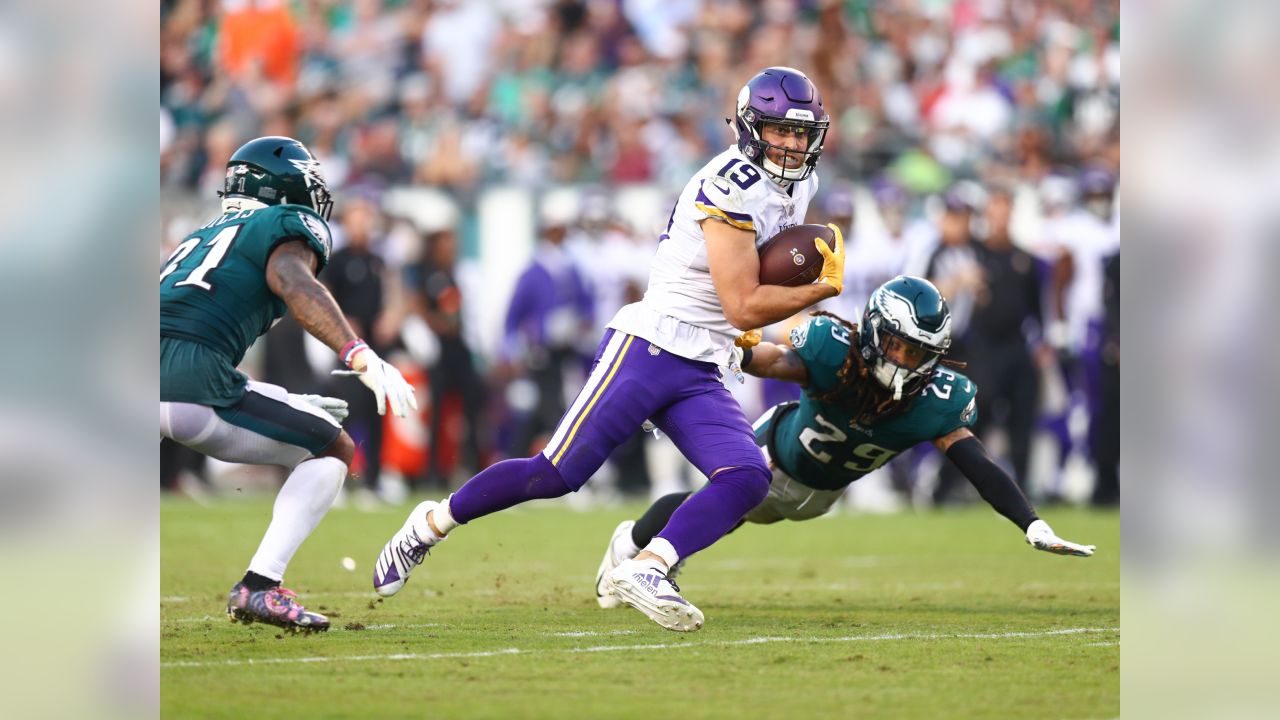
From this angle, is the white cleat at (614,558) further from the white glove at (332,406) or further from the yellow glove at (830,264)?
the yellow glove at (830,264)

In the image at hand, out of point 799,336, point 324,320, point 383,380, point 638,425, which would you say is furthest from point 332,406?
point 799,336

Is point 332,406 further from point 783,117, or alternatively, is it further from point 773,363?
point 783,117

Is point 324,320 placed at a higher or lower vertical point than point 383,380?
higher

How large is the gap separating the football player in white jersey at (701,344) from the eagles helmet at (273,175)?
1.20 metres

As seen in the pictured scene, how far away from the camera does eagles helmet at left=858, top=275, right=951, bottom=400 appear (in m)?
6.04

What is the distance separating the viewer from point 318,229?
562 cm

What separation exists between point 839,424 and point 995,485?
0.66 m

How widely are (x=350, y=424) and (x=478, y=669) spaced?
7.93m

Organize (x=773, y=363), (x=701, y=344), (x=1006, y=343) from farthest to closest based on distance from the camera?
1. (x=1006, y=343)
2. (x=773, y=363)
3. (x=701, y=344)

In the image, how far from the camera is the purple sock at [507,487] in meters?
5.66

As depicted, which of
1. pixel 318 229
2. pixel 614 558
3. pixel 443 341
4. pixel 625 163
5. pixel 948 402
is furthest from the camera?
pixel 625 163
